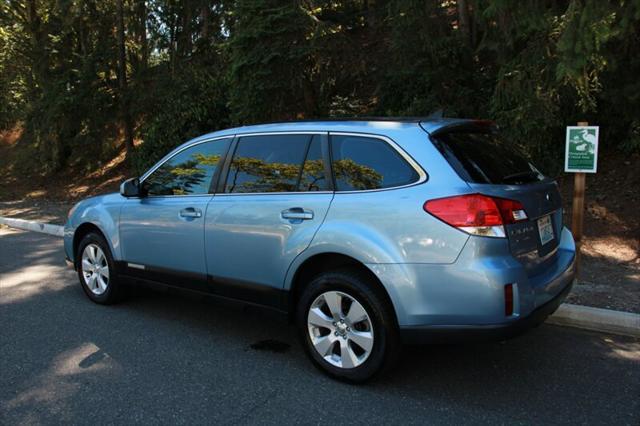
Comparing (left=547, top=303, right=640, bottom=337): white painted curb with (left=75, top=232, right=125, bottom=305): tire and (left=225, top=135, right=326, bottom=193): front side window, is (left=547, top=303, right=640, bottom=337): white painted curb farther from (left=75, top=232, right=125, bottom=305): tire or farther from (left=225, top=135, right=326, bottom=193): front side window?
(left=75, top=232, right=125, bottom=305): tire

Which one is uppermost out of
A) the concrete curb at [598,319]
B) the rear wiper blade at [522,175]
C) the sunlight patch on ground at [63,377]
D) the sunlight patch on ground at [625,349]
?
the rear wiper blade at [522,175]

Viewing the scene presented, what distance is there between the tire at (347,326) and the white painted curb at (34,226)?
762 centimetres

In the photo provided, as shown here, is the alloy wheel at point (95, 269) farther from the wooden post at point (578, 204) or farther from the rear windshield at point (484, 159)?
the wooden post at point (578, 204)

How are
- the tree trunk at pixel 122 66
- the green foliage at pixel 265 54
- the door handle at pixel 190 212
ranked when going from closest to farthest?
the door handle at pixel 190 212 < the green foliage at pixel 265 54 < the tree trunk at pixel 122 66

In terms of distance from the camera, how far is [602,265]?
6.70m

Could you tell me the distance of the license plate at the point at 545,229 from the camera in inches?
148

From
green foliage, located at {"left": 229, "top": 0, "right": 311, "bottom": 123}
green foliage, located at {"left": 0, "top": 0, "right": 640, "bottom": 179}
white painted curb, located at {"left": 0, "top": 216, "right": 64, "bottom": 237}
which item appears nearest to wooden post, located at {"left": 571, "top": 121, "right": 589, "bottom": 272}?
green foliage, located at {"left": 0, "top": 0, "right": 640, "bottom": 179}

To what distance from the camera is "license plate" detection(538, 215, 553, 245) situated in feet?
12.3

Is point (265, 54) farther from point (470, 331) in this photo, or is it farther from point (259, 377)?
point (470, 331)

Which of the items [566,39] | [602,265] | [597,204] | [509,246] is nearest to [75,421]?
[509,246]

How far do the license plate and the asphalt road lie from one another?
962 millimetres

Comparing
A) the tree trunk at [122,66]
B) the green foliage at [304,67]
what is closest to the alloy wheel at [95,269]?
the green foliage at [304,67]

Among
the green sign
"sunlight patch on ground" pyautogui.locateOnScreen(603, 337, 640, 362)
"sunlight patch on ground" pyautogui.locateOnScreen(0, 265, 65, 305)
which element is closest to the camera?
"sunlight patch on ground" pyautogui.locateOnScreen(603, 337, 640, 362)

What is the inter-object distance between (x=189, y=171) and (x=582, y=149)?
3.69 metres
